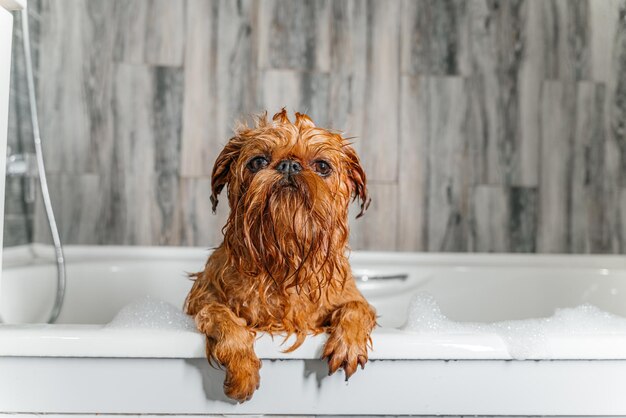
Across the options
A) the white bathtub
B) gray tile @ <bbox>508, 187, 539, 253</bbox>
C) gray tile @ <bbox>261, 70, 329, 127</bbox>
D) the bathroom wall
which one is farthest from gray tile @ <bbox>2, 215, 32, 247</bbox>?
gray tile @ <bbox>508, 187, 539, 253</bbox>

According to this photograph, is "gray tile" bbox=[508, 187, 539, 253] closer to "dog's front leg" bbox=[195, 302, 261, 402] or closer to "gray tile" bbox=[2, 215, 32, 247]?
"dog's front leg" bbox=[195, 302, 261, 402]

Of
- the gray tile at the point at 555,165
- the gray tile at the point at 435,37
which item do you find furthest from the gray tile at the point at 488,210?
the gray tile at the point at 435,37

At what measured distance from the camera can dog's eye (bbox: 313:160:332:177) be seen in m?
1.17

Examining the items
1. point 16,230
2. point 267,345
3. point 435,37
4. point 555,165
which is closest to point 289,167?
point 267,345

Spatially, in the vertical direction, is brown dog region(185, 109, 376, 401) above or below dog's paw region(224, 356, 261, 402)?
above

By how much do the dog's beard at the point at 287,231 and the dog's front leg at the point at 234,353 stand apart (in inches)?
5.2

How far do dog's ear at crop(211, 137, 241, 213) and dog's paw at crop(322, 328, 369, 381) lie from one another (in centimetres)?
37

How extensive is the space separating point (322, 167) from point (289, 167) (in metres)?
0.08

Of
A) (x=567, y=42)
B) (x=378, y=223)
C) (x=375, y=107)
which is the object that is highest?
(x=567, y=42)

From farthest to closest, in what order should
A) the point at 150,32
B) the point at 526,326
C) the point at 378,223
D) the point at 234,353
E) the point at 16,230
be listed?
the point at 378,223 → the point at 150,32 → the point at 16,230 → the point at 526,326 → the point at 234,353

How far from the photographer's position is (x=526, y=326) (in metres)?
1.17

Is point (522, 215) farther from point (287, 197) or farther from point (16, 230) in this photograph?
point (16, 230)

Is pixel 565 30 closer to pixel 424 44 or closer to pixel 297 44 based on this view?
pixel 424 44

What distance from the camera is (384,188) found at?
2.62 meters
